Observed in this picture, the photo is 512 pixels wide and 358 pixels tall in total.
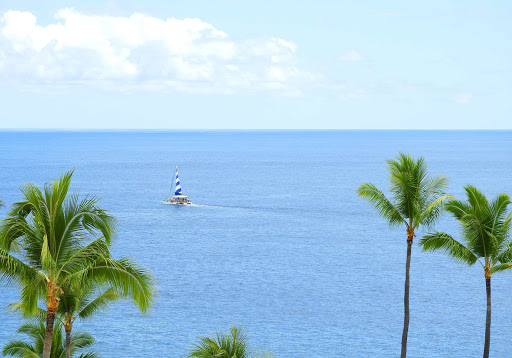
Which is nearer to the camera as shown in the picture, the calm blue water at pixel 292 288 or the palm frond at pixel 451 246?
the palm frond at pixel 451 246

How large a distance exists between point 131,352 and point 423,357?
23.5 m

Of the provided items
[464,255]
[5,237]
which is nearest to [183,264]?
[464,255]

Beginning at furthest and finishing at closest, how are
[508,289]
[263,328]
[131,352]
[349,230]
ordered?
[349,230], [508,289], [263,328], [131,352]

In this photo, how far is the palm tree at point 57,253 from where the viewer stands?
17.3 metres

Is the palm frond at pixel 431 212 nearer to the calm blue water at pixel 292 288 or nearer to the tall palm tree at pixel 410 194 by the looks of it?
the tall palm tree at pixel 410 194

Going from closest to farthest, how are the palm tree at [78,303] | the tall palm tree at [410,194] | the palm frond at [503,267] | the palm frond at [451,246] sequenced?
the palm tree at [78,303], the palm frond at [503,267], the palm frond at [451,246], the tall palm tree at [410,194]

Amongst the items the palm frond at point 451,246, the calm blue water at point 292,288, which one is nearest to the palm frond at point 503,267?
the palm frond at point 451,246

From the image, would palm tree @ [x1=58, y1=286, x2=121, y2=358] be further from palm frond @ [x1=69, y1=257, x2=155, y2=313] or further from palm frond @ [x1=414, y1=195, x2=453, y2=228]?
palm frond @ [x1=414, y1=195, x2=453, y2=228]

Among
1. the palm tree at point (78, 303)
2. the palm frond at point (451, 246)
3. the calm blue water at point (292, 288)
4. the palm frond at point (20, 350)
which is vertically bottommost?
the calm blue water at point (292, 288)

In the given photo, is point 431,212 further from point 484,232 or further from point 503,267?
point 503,267

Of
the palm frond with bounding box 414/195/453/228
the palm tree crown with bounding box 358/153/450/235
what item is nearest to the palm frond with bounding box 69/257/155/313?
the palm tree crown with bounding box 358/153/450/235

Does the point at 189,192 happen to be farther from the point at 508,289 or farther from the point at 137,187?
the point at 508,289

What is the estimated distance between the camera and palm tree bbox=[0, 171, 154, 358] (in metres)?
17.3

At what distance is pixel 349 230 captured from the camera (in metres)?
107
